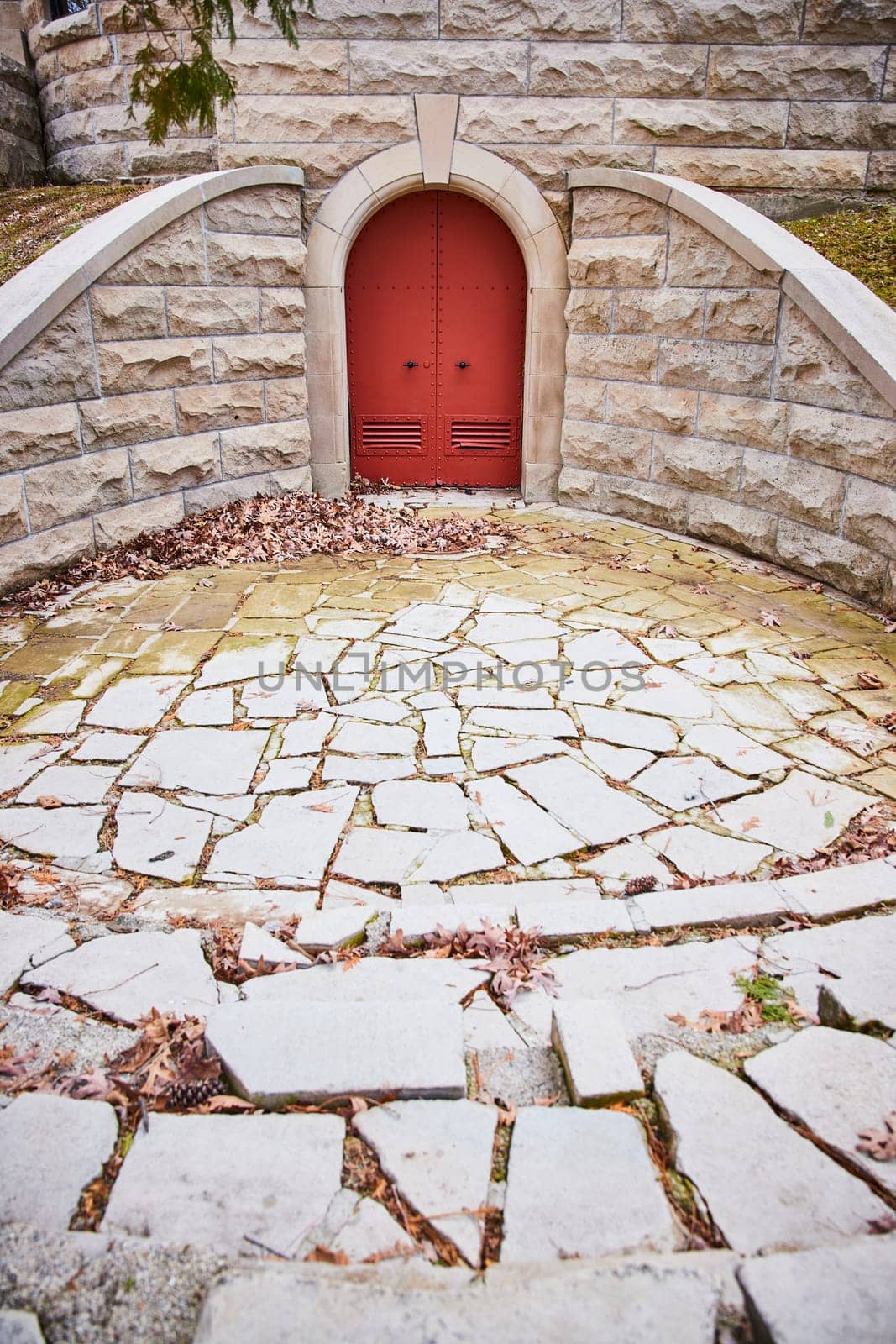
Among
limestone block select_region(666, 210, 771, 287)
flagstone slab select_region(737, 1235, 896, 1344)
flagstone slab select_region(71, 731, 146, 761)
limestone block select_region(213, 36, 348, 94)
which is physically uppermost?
limestone block select_region(213, 36, 348, 94)

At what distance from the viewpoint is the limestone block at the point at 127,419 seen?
22.0ft

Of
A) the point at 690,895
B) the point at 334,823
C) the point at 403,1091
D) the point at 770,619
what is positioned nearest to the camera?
the point at 403,1091

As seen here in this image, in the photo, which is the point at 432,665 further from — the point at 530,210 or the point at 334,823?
the point at 530,210

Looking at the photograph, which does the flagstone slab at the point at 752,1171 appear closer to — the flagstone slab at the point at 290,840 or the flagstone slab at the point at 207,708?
the flagstone slab at the point at 290,840

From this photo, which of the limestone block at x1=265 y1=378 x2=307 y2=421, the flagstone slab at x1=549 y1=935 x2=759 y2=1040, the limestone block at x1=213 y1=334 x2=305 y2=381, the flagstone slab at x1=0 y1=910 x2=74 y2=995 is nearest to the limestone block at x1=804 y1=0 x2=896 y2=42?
the limestone block at x1=213 y1=334 x2=305 y2=381

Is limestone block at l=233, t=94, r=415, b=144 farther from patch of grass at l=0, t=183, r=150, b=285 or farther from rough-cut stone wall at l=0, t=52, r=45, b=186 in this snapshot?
rough-cut stone wall at l=0, t=52, r=45, b=186

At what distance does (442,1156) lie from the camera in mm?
2129

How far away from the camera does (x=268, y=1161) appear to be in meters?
2.10

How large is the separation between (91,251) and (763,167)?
5.79 m

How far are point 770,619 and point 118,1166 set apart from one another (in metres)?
4.90

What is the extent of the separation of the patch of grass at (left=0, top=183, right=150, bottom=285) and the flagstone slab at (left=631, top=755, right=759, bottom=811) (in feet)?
19.7

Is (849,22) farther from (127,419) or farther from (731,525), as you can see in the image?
(127,419)

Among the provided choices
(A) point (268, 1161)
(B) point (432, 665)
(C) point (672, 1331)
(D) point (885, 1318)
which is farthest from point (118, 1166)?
(B) point (432, 665)

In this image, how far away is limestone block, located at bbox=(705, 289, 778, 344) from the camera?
22.1ft
